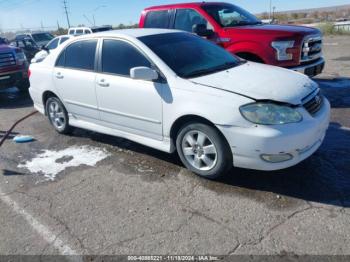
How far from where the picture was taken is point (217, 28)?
718cm

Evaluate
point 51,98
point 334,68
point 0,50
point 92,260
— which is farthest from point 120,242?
point 334,68

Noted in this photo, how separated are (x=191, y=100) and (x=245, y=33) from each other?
140 inches

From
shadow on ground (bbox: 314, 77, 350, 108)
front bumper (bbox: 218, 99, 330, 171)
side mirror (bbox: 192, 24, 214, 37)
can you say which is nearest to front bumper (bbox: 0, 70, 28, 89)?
side mirror (bbox: 192, 24, 214, 37)

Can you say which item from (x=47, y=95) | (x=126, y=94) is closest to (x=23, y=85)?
(x=47, y=95)

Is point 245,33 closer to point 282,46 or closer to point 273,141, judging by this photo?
point 282,46

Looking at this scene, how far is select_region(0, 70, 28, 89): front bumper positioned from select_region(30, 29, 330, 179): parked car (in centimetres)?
466

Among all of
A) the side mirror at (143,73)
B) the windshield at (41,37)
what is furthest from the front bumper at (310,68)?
the windshield at (41,37)

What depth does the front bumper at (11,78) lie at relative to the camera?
30.7ft

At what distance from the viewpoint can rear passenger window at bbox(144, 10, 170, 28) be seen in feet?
25.6

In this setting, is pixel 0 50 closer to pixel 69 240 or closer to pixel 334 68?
pixel 69 240

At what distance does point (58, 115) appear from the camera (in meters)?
5.91

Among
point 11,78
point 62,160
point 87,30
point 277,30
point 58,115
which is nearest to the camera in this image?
point 62,160

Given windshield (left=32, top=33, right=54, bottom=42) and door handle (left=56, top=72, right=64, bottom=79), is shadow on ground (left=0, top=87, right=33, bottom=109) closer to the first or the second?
door handle (left=56, top=72, right=64, bottom=79)

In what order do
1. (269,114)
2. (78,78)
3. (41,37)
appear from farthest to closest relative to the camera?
(41,37) < (78,78) < (269,114)
